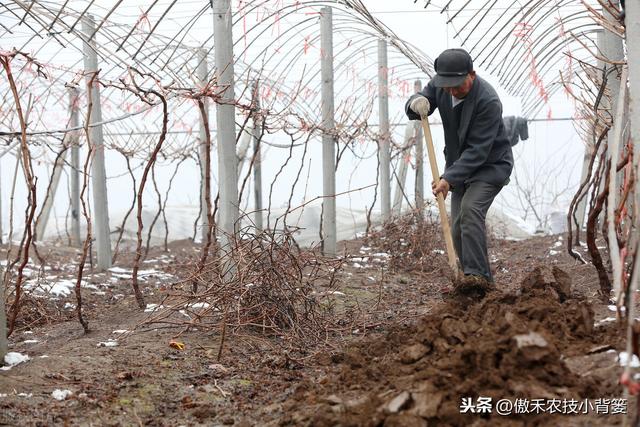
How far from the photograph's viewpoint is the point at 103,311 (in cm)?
609

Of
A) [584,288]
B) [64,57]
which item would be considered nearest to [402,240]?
→ [584,288]

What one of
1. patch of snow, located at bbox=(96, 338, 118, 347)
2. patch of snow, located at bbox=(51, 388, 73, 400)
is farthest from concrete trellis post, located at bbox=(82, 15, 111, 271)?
patch of snow, located at bbox=(51, 388, 73, 400)

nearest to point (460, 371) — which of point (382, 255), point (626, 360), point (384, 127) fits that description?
point (626, 360)

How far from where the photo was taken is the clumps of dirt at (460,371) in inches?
105

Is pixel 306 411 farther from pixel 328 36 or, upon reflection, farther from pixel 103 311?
pixel 328 36

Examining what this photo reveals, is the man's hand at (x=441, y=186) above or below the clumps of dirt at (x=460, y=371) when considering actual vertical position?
above

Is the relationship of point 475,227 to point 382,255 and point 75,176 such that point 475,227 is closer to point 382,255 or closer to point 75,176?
point 382,255

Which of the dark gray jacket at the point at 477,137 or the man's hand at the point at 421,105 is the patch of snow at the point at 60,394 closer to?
the dark gray jacket at the point at 477,137

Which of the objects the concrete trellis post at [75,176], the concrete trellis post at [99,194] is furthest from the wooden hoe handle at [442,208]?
the concrete trellis post at [75,176]

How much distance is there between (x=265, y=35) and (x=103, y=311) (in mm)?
8369

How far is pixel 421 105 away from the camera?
5.06 metres

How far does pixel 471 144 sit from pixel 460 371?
2.37 m

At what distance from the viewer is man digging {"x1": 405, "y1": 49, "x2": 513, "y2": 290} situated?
4.85 metres

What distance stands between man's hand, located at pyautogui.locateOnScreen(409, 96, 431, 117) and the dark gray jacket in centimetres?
13
